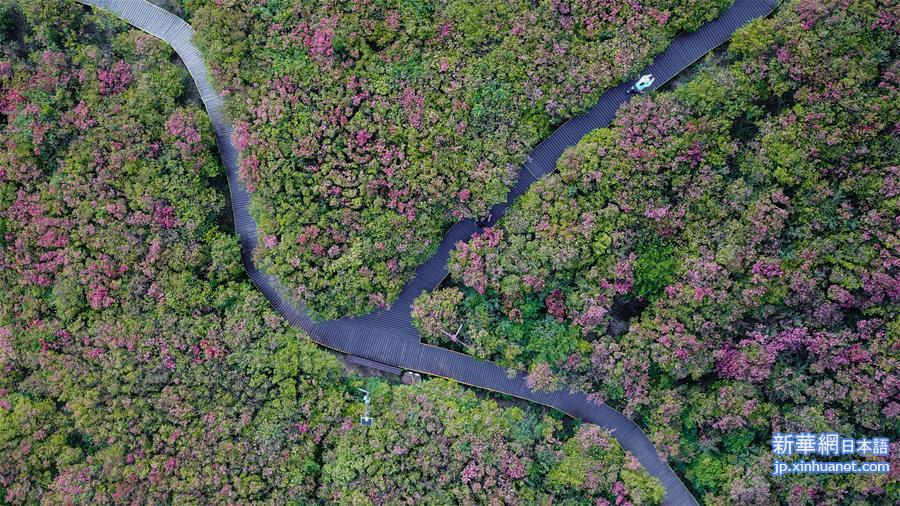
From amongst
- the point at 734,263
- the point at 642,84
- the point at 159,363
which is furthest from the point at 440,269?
the point at 159,363

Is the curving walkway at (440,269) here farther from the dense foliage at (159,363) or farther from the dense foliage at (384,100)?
the dense foliage at (384,100)

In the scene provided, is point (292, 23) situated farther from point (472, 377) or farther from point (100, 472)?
point (100, 472)

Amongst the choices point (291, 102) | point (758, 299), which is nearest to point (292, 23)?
point (291, 102)

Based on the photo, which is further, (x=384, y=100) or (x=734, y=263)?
(x=384, y=100)

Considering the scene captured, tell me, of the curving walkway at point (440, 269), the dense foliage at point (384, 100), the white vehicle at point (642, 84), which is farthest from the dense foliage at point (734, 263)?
the dense foliage at point (384, 100)

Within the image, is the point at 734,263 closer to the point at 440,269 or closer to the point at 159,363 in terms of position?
the point at 440,269
